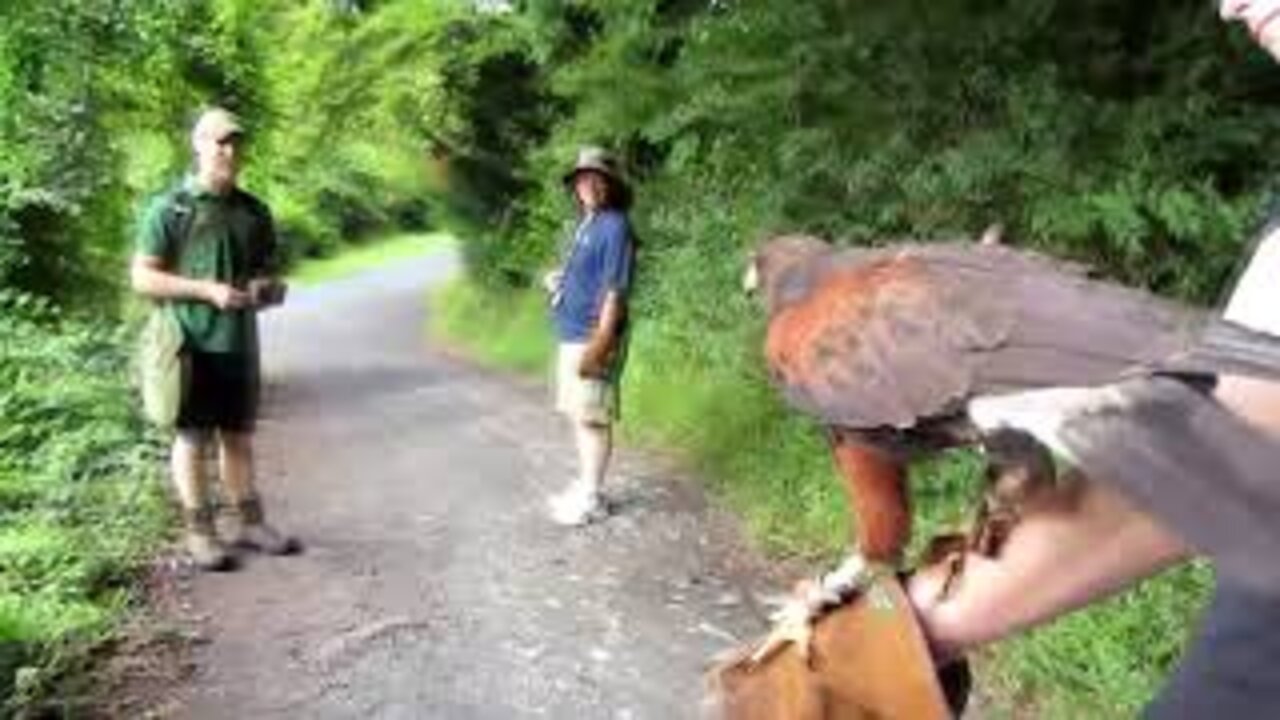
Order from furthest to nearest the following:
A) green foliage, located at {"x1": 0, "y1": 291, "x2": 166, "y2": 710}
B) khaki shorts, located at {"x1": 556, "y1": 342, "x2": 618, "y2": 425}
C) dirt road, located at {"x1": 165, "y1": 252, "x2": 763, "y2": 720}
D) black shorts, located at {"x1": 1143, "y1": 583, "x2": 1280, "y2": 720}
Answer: khaki shorts, located at {"x1": 556, "y1": 342, "x2": 618, "y2": 425}, dirt road, located at {"x1": 165, "y1": 252, "x2": 763, "y2": 720}, green foliage, located at {"x1": 0, "y1": 291, "x2": 166, "y2": 710}, black shorts, located at {"x1": 1143, "y1": 583, "x2": 1280, "y2": 720}

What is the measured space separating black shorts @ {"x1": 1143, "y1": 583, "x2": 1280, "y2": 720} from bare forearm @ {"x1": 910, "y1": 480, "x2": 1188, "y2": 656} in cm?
9

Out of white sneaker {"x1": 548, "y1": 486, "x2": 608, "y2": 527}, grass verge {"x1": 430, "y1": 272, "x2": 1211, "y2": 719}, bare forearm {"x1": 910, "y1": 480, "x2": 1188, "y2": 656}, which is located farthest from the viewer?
white sneaker {"x1": 548, "y1": 486, "x2": 608, "y2": 527}

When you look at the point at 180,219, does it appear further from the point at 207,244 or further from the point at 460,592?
the point at 460,592

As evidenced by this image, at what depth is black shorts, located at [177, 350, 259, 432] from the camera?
349 inches

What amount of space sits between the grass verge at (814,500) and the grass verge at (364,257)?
23.1m

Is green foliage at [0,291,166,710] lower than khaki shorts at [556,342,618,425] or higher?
lower

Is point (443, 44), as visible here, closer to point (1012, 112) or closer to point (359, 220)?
point (1012, 112)

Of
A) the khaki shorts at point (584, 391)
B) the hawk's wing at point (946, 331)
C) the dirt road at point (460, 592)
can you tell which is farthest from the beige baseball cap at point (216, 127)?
the hawk's wing at point (946, 331)

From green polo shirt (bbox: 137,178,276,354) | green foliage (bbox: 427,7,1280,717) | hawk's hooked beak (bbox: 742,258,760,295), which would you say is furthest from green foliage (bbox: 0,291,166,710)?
hawk's hooked beak (bbox: 742,258,760,295)

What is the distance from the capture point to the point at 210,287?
28.3 ft

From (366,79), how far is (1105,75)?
572 inches

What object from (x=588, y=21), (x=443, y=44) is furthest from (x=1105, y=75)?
(x=443, y=44)

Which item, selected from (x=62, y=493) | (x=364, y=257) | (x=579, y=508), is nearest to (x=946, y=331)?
(x=62, y=493)

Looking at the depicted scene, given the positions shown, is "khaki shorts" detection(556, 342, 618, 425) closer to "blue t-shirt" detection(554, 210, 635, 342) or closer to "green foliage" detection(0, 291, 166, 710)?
"blue t-shirt" detection(554, 210, 635, 342)
